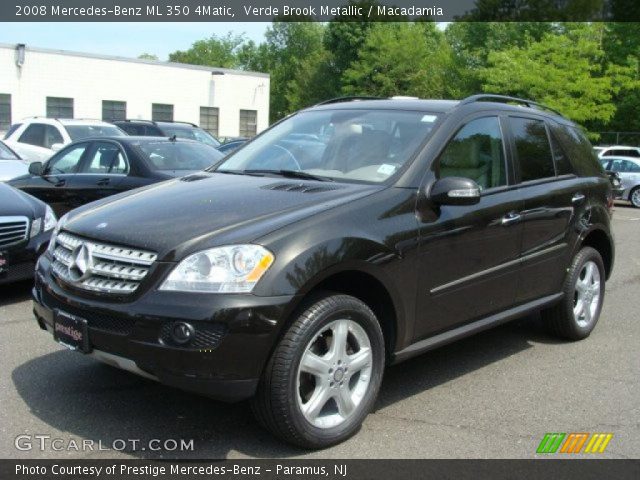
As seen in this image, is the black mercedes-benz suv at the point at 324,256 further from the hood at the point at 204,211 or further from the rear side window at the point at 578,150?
the rear side window at the point at 578,150

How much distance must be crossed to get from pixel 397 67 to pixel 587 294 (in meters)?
52.2

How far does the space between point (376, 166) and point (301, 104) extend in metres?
67.2

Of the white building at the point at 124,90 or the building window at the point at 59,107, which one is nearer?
the white building at the point at 124,90

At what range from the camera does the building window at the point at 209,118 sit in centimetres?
4025

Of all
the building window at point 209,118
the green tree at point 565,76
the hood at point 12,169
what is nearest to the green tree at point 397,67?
the building window at point 209,118

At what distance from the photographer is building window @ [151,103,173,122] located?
37812 mm

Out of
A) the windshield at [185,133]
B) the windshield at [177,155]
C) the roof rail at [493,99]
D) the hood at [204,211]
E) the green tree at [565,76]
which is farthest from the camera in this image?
the green tree at [565,76]

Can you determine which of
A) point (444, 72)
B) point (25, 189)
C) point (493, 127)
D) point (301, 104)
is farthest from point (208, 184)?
point (301, 104)

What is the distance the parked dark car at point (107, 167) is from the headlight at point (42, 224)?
144cm

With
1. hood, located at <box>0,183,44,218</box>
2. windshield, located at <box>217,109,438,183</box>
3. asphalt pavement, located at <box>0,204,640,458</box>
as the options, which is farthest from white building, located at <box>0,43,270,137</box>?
windshield, located at <box>217,109,438,183</box>

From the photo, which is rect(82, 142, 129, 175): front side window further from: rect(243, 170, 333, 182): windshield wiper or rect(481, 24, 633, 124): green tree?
rect(481, 24, 633, 124): green tree

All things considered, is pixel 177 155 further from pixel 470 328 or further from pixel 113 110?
pixel 113 110

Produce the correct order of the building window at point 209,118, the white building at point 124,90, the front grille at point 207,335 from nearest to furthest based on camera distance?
1. the front grille at point 207,335
2. the white building at point 124,90
3. the building window at point 209,118

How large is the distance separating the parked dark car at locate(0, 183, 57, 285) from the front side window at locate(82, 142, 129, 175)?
185cm
